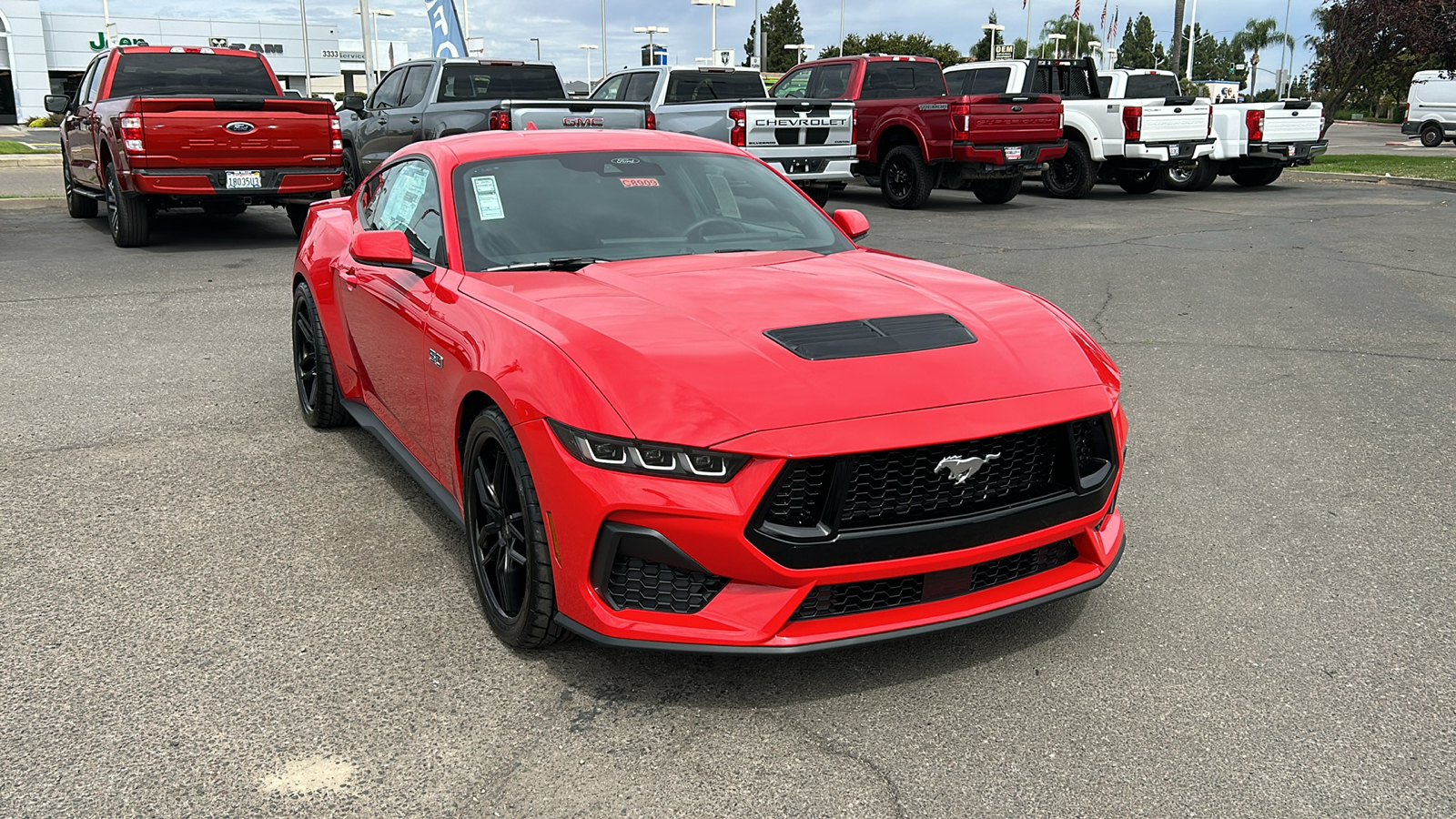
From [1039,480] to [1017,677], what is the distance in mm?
564

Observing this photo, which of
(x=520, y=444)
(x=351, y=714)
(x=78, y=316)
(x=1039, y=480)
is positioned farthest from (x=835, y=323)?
(x=78, y=316)

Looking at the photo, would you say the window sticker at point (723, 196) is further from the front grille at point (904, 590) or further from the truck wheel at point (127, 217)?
the truck wheel at point (127, 217)

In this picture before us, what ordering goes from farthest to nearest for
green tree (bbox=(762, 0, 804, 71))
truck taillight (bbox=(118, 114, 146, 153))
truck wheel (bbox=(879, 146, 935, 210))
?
green tree (bbox=(762, 0, 804, 71)), truck wheel (bbox=(879, 146, 935, 210)), truck taillight (bbox=(118, 114, 146, 153))

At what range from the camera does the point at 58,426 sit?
19.7 ft

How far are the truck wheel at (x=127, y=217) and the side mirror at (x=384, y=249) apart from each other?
9.43 m

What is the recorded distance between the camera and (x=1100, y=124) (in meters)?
18.9

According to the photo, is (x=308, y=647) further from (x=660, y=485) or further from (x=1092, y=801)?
(x=1092, y=801)

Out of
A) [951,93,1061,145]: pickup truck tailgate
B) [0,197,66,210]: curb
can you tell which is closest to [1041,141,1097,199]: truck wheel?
[951,93,1061,145]: pickup truck tailgate

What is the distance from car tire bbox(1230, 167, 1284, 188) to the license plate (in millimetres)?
17137

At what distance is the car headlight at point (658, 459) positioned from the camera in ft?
9.82

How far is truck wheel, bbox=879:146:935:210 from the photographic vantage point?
56.6 feet

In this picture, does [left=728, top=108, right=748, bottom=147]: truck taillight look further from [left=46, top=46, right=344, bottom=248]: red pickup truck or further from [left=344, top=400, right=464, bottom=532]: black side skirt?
[left=344, top=400, right=464, bottom=532]: black side skirt

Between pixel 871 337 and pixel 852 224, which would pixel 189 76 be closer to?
pixel 852 224

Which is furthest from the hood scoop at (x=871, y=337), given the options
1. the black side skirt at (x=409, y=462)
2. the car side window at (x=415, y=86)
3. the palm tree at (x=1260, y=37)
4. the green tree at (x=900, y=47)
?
the palm tree at (x=1260, y=37)
